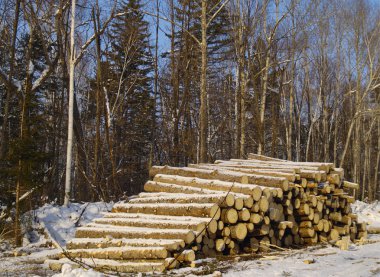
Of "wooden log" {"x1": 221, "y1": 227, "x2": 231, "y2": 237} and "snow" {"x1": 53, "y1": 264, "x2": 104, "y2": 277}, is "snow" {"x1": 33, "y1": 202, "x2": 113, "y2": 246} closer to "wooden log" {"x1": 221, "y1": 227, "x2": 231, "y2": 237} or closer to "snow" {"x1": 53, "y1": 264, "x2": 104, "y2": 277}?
"wooden log" {"x1": 221, "y1": 227, "x2": 231, "y2": 237}

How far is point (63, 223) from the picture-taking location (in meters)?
13.1

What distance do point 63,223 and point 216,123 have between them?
20188mm

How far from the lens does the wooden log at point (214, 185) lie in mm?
9344

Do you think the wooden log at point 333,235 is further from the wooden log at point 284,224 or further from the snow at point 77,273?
the snow at point 77,273

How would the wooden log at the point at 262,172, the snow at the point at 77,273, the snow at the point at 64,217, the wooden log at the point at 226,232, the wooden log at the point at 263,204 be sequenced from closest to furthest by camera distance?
the snow at the point at 77,273
the wooden log at the point at 226,232
the wooden log at the point at 263,204
the wooden log at the point at 262,172
the snow at the point at 64,217

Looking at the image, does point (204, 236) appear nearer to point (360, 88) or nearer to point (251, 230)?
point (251, 230)

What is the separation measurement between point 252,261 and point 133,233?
2306mm

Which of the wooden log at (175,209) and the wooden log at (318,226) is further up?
the wooden log at (175,209)

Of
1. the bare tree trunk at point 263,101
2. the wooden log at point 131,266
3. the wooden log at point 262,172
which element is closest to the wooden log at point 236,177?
the wooden log at point 262,172

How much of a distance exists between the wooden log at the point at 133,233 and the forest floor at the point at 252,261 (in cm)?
64

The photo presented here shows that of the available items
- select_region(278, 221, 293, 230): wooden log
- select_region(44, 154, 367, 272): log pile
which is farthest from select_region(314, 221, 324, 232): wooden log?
select_region(278, 221, 293, 230): wooden log

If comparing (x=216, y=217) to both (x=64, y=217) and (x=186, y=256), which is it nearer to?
(x=186, y=256)

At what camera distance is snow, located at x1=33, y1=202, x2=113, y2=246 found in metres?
12.5

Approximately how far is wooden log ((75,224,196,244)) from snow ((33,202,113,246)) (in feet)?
8.54
